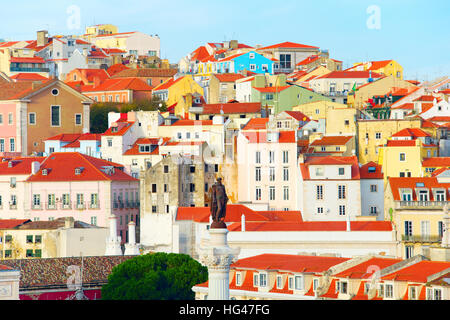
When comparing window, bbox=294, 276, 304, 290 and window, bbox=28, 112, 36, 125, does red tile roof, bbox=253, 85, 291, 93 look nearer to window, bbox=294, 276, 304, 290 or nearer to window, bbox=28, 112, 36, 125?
window, bbox=28, 112, 36, 125

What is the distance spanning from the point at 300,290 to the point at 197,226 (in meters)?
22.4

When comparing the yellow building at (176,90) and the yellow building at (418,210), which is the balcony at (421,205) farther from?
the yellow building at (176,90)

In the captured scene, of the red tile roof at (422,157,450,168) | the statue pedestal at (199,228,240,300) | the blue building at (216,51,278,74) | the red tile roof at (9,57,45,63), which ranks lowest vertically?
the statue pedestal at (199,228,240,300)

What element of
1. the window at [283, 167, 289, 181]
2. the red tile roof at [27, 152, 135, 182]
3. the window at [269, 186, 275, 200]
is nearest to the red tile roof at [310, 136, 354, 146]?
the window at [283, 167, 289, 181]

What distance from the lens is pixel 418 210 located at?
66625 mm

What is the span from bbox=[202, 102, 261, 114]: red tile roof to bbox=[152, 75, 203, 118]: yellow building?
544cm

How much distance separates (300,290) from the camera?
1987 inches

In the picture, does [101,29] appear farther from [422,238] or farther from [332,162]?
[422,238]

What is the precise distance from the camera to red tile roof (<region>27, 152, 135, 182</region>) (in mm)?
82125

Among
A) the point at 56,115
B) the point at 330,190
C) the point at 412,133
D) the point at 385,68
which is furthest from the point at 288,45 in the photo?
the point at 330,190

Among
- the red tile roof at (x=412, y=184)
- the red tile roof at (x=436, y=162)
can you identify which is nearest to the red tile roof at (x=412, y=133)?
the red tile roof at (x=436, y=162)

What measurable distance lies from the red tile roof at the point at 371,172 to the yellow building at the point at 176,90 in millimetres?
22339
